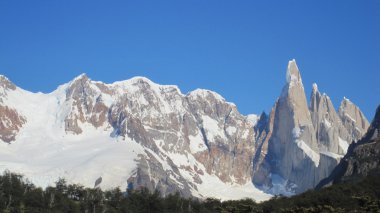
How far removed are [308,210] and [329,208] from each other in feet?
16.5

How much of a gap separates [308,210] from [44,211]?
6314 cm

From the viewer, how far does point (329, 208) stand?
19825cm

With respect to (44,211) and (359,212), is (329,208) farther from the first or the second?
(44,211)

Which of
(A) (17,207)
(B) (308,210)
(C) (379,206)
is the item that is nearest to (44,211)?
(A) (17,207)

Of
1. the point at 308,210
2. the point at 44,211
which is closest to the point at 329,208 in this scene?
the point at 308,210

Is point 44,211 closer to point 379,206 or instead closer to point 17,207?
point 17,207

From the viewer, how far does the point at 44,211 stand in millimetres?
197625

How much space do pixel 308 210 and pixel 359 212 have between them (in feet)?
47.8

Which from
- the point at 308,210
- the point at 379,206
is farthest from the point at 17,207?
the point at 379,206

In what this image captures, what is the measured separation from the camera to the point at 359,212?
188 m

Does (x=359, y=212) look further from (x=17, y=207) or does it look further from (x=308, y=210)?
(x=17, y=207)

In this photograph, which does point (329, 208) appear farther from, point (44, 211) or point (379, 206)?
point (44, 211)

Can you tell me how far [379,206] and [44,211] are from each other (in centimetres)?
7945

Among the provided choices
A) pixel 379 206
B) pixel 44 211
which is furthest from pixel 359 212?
pixel 44 211
